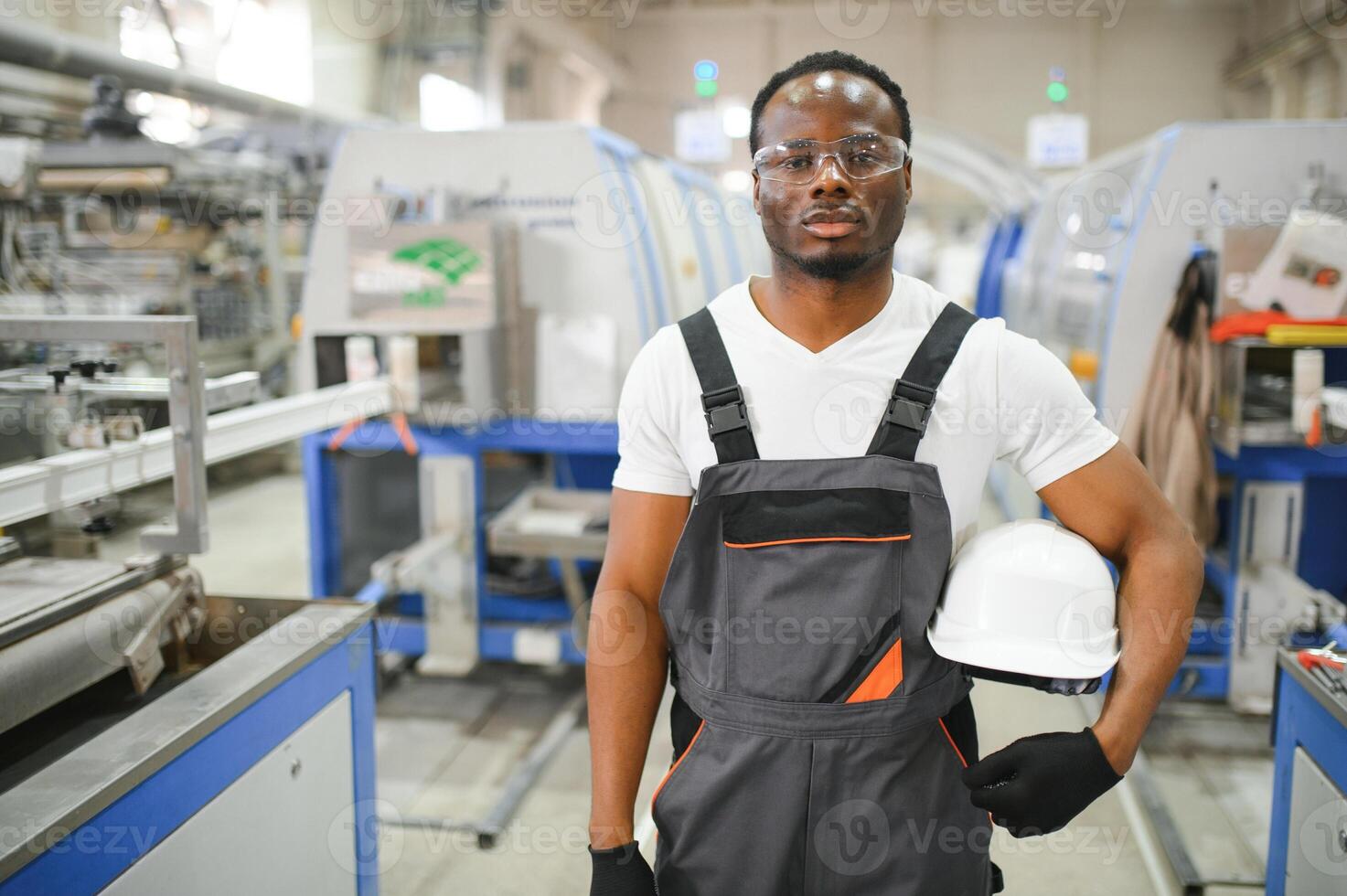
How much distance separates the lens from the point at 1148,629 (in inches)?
50.3

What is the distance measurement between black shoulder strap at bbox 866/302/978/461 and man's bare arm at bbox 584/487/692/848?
29cm

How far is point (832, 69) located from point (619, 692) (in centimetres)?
88

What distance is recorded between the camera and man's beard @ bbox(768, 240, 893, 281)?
1.30 m

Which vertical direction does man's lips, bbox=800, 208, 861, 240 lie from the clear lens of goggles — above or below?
below

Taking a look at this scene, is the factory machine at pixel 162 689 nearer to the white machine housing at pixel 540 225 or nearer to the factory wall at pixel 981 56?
the white machine housing at pixel 540 225

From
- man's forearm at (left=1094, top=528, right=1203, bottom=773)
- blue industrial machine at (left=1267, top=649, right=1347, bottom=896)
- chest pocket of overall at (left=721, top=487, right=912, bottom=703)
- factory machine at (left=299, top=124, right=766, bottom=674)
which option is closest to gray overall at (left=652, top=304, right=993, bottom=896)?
chest pocket of overall at (left=721, top=487, right=912, bottom=703)

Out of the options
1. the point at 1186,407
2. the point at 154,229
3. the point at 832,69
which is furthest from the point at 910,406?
the point at 154,229

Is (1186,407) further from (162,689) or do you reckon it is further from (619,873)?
(162,689)

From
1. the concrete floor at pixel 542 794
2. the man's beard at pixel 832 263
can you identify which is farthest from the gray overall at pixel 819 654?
the concrete floor at pixel 542 794

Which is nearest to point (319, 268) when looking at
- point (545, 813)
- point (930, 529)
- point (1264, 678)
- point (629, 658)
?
point (545, 813)

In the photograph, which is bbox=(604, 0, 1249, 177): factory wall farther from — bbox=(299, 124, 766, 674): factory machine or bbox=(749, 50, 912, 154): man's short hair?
bbox=(749, 50, 912, 154): man's short hair

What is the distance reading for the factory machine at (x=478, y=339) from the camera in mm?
3240

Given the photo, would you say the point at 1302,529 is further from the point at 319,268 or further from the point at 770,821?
the point at 319,268

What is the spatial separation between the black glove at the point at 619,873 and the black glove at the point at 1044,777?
447 mm
